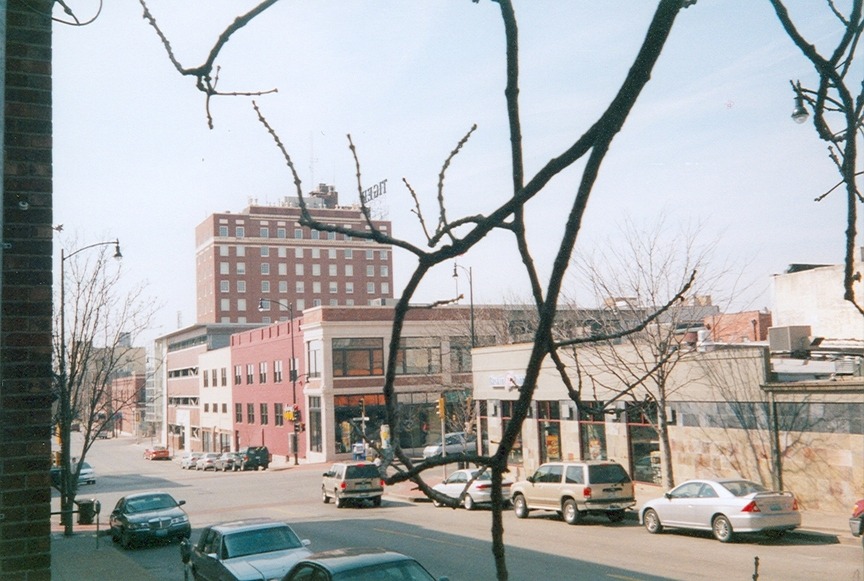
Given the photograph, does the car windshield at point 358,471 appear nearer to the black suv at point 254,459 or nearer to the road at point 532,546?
the road at point 532,546

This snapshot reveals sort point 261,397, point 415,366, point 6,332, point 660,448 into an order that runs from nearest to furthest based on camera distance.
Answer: point 6,332 < point 660,448 < point 415,366 < point 261,397

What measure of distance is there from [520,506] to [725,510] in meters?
7.81

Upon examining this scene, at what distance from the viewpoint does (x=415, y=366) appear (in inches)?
2140

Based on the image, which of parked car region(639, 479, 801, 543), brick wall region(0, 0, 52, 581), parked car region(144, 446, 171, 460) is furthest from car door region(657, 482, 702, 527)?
parked car region(144, 446, 171, 460)

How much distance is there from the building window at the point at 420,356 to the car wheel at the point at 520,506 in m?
26.8

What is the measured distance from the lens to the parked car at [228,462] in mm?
56719

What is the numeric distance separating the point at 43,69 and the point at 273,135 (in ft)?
12.2

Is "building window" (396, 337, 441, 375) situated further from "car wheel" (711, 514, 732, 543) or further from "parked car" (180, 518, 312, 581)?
"parked car" (180, 518, 312, 581)

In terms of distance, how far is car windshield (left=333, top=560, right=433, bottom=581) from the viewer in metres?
10.6

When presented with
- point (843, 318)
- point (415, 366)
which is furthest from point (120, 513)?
point (415, 366)

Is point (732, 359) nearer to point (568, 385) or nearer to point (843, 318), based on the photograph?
point (843, 318)

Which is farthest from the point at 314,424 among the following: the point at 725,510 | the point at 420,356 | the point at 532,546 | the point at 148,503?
the point at 725,510

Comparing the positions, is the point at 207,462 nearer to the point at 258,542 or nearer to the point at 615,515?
the point at 615,515

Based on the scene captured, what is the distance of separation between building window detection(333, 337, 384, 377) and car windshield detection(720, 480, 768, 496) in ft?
119
